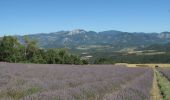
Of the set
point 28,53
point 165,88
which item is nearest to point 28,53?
point 28,53

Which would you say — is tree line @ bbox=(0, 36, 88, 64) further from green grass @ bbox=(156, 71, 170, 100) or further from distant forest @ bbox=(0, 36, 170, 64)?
green grass @ bbox=(156, 71, 170, 100)

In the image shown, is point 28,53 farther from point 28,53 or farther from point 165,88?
point 165,88

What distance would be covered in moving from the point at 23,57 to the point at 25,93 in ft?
209

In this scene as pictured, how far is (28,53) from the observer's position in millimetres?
73938

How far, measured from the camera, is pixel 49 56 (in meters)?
72.9

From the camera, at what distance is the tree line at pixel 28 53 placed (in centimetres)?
6719

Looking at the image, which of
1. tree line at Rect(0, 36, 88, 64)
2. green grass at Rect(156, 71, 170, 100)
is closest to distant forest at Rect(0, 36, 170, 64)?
tree line at Rect(0, 36, 88, 64)

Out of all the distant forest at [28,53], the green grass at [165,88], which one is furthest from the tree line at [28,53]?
the green grass at [165,88]

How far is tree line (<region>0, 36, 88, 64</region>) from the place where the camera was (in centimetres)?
6719

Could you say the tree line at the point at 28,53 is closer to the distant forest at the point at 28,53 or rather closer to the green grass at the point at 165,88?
the distant forest at the point at 28,53

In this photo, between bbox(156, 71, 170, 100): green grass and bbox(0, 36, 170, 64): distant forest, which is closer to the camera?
bbox(156, 71, 170, 100): green grass

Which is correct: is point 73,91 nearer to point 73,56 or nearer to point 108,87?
point 108,87

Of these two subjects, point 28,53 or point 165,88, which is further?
point 28,53

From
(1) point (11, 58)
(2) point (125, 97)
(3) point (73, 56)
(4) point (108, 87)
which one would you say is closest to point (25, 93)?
(2) point (125, 97)
